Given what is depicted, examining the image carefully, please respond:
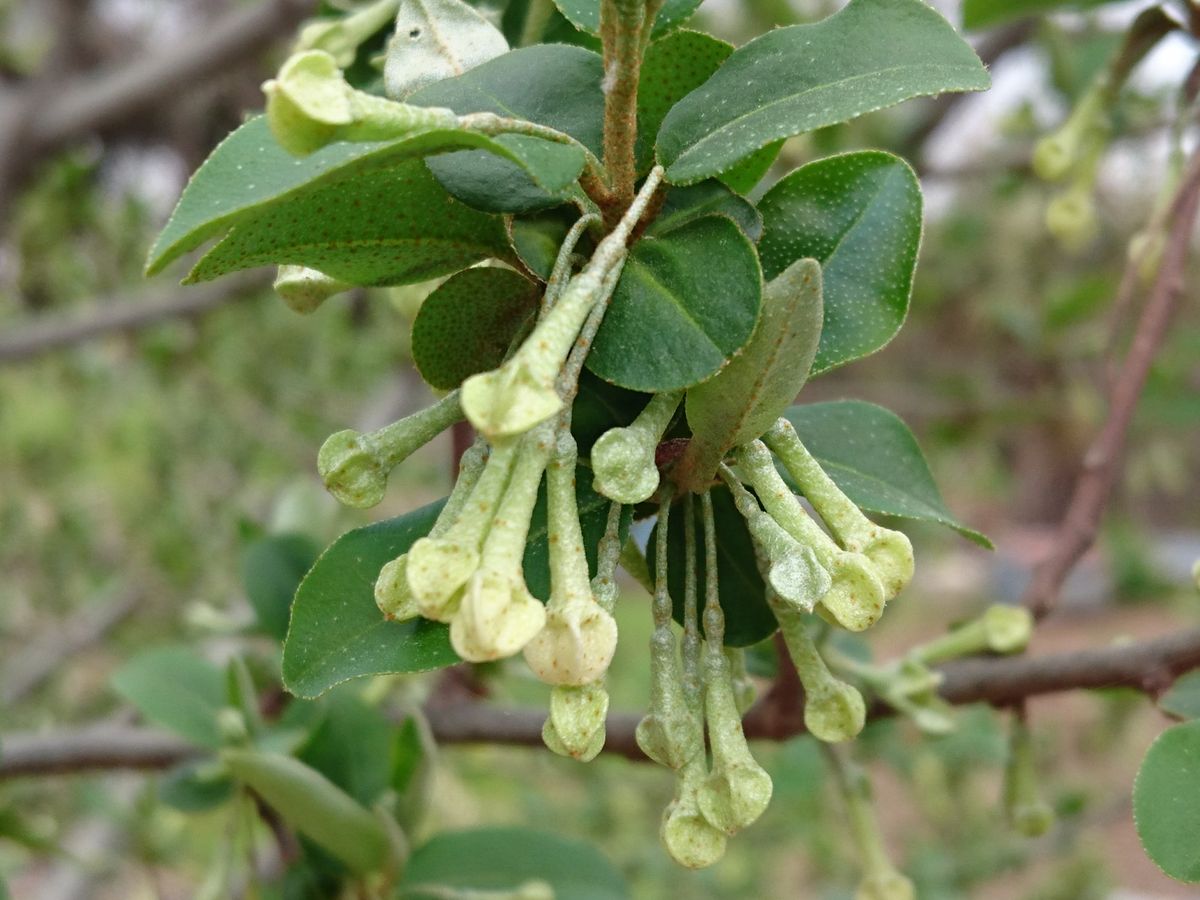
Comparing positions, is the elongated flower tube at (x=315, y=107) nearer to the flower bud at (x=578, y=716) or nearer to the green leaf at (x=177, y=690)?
the flower bud at (x=578, y=716)

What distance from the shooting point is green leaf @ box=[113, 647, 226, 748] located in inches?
44.3

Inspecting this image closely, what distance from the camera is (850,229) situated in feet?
2.16

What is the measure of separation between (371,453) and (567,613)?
0.16m

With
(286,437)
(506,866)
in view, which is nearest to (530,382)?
(506,866)

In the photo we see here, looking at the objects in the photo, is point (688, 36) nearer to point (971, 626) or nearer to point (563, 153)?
point (563, 153)

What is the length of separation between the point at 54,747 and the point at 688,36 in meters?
1.07

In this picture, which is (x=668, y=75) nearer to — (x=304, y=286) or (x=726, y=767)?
(x=304, y=286)

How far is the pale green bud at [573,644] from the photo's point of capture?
1.57ft

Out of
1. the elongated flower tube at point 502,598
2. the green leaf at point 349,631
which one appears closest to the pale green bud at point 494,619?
the elongated flower tube at point 502,598

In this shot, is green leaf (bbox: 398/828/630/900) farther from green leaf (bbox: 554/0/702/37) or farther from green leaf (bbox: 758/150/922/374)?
green leaf (bbox: 554/0/702/37)

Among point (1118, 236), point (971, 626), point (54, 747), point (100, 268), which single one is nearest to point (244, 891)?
point (54, 747)

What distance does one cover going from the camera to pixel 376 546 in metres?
0.63

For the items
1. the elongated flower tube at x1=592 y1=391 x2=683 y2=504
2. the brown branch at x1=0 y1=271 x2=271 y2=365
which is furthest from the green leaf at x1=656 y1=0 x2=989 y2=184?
the brown branch at x1=0 y1=271 x2=271 y2=365

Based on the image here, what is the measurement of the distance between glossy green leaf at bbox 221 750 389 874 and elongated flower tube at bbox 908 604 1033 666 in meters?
0.52
